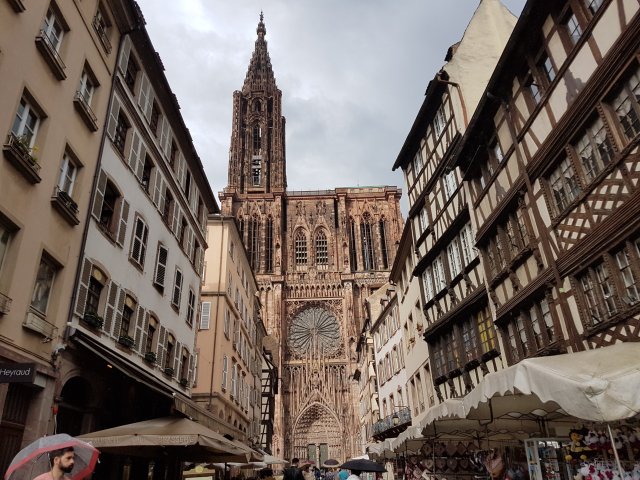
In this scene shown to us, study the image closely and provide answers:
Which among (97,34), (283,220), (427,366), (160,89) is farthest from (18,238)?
(283,220)

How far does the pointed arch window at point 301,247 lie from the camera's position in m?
61.4

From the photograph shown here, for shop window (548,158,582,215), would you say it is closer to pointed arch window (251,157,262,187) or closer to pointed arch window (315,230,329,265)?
pointed arch window (315,230,329,265)

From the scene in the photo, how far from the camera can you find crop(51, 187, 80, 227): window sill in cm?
905

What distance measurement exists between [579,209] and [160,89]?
12.0m

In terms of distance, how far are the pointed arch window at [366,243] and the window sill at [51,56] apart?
52.8 metres

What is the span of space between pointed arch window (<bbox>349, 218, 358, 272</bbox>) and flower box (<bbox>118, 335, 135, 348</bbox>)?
49.2 m

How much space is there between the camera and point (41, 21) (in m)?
8.70

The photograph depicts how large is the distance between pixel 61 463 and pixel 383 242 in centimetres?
5935

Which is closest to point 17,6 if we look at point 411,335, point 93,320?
point 93,320

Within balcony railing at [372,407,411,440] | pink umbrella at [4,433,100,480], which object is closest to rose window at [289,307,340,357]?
balcony railing at [372,407,411,440]

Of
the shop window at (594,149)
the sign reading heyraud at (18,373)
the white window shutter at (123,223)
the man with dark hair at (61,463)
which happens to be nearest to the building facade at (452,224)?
the shop window at (594,149)

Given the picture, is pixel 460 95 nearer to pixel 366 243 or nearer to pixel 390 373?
pixel 390 373

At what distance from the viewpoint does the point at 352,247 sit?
2450 inches

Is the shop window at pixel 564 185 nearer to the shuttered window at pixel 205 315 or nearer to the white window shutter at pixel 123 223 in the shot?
the white window shutter at pixel 123 223
